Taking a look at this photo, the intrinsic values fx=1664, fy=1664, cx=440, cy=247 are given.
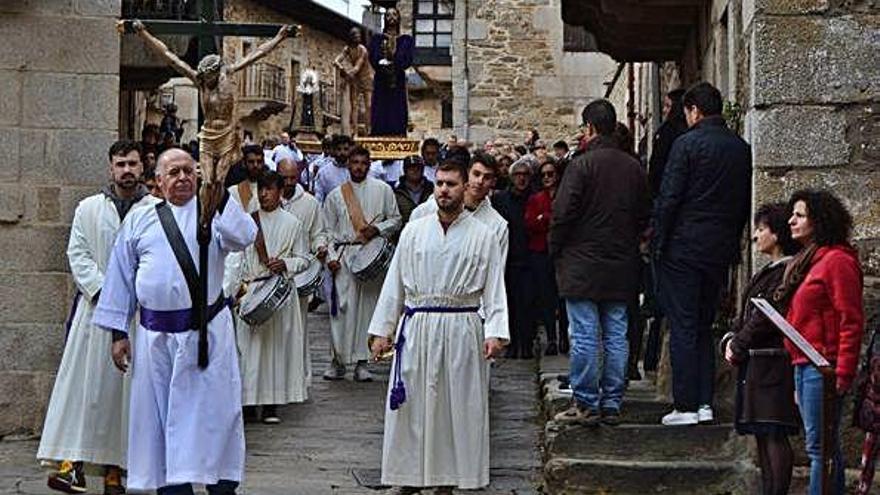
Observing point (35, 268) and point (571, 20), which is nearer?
point (35, 268)

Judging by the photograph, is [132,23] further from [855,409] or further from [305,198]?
[855,409]

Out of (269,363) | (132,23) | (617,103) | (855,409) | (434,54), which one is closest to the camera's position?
(855,409)

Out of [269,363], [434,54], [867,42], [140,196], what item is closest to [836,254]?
[867,42]

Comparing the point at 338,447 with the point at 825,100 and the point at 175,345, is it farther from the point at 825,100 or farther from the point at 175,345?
the point at 825,100

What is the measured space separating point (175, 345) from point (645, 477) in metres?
2.65

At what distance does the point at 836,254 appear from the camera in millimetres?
7363

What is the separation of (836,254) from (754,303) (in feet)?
1.37

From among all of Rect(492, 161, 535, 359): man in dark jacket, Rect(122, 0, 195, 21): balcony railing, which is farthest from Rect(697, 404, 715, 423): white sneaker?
Rect(122, 0, 195, 21): balcony railing

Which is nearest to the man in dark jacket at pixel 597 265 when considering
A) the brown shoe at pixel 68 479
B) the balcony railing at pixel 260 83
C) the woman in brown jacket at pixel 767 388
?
the woman in brown jacket at pixel 767 388

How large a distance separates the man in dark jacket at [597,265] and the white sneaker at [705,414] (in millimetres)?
463

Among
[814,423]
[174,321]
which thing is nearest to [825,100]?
[814,423]

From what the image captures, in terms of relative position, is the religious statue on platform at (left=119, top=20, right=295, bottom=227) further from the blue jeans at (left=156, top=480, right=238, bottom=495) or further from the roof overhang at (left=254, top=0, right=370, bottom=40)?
the roof overhang at (left=254, top=0, right=370, bottom=40)

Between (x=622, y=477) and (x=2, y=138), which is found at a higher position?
(x=2, y=138)

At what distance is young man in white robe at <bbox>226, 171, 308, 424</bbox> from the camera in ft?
37.6
